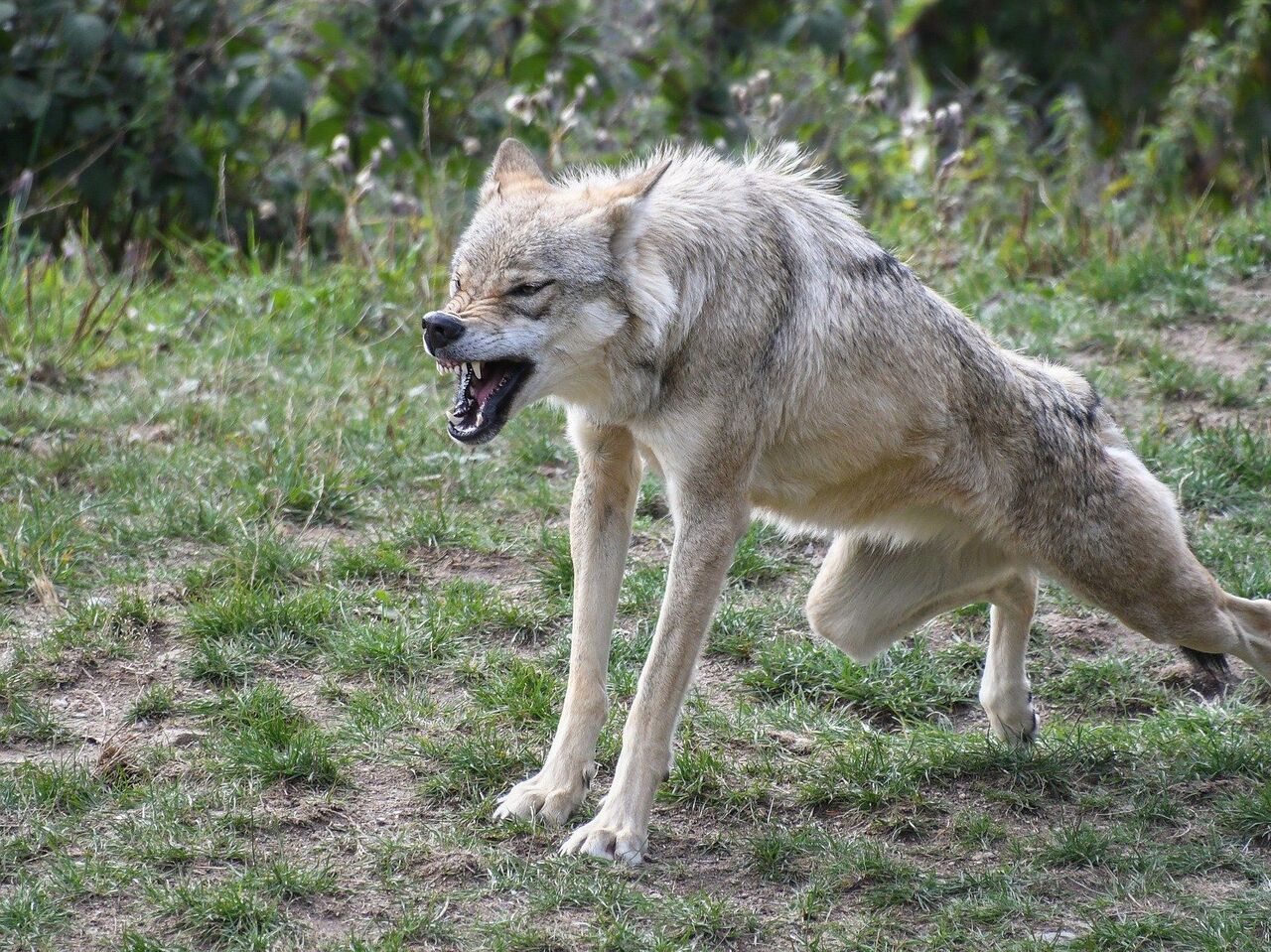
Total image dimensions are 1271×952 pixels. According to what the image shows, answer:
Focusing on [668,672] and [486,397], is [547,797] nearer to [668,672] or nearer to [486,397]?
[668,672]

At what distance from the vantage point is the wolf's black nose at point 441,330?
4.04 m

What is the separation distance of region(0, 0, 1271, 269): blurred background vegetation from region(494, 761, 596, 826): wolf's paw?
499 cm

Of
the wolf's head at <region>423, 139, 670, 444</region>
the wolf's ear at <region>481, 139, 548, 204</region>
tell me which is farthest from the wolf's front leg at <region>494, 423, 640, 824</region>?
the wolf's ear at <region>481, 139, 548, 204</region>

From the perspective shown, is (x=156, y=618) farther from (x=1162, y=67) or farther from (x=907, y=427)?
(x=1162, y=67)

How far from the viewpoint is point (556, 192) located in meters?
4.53

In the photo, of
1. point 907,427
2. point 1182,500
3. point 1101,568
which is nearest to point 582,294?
point 907,427

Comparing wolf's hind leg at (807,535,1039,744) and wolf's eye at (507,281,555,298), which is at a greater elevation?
wolf's eye at (507,281,555,298)

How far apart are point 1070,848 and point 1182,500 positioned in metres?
2.65

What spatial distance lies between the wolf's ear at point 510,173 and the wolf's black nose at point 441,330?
0.69 meters

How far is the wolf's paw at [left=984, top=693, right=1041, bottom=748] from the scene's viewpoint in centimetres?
494

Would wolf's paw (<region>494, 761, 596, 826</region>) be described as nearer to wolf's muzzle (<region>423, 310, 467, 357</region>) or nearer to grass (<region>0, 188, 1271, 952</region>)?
grass (<region>0, 188, 1271, 952</region>)

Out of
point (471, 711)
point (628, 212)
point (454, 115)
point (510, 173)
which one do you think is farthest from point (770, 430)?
point (454, 115)

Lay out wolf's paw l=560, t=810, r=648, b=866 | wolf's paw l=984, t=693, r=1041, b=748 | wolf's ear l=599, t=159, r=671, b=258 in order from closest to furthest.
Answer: wolf's paw l=560, t=810, r=648, b=866
wolf's ear l=599, t=159, r=671, b=258
wolf's paw l=984, t=693, r=1041, b=748

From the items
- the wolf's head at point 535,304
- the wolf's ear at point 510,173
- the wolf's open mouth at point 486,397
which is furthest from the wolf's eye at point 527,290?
the wolf's ear at point 510,173
